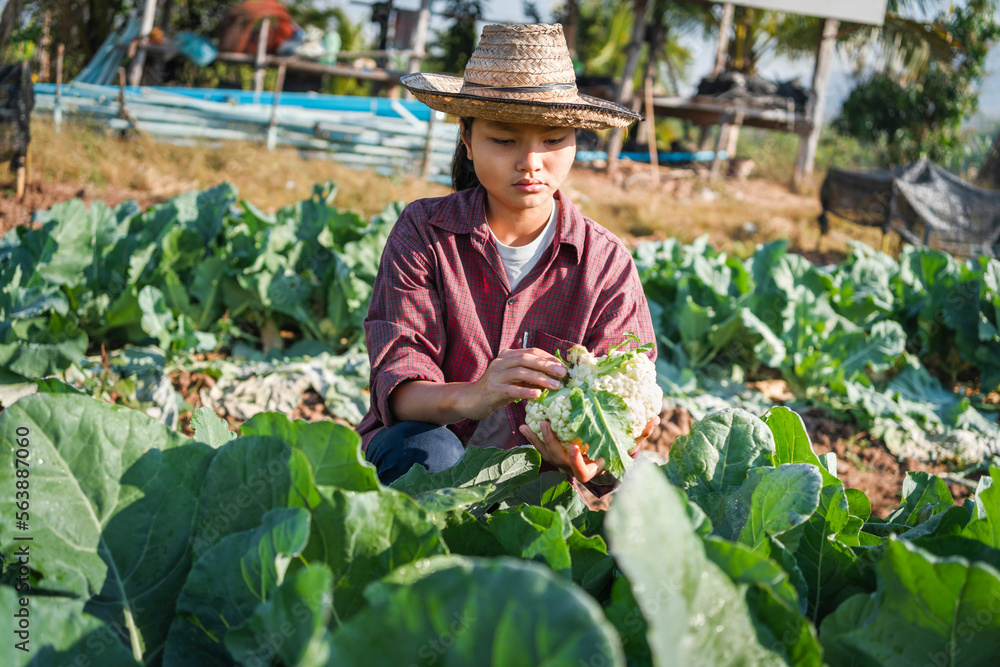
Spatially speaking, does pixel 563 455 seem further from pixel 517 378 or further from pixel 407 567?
pixel 407 567

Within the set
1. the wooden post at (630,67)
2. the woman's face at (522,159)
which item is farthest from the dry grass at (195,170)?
the woman's face at (522,159)

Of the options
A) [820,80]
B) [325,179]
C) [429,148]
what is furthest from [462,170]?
[820,80]

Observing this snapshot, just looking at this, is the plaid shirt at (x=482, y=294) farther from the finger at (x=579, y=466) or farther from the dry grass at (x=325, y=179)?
the dry grass at (x=325, y=179)

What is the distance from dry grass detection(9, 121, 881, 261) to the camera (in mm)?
9133

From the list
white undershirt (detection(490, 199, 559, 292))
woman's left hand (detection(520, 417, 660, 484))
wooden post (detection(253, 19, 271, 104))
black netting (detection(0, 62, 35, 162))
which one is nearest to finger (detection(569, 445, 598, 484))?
woman's left hand (detection(520, 417, 660, 484))

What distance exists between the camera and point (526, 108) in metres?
1.96

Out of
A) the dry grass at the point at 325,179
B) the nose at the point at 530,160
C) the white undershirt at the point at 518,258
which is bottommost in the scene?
the dry grass at the point at 325,179

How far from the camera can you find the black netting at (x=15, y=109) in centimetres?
699

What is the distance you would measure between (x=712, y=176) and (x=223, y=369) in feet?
39.8

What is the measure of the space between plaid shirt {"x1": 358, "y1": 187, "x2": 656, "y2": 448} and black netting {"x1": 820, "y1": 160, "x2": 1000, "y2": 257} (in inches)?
328

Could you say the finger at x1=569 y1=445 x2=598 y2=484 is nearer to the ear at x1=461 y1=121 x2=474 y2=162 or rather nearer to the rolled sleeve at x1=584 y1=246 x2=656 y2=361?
the rolled sleeve at x1=584 y1=246 x2=656 y2=361

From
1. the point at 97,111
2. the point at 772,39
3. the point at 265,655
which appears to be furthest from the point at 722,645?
the point at 772,39

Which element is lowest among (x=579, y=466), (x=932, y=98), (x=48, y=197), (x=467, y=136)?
(x=48, y=197)

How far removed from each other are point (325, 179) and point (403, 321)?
28.5 feet
